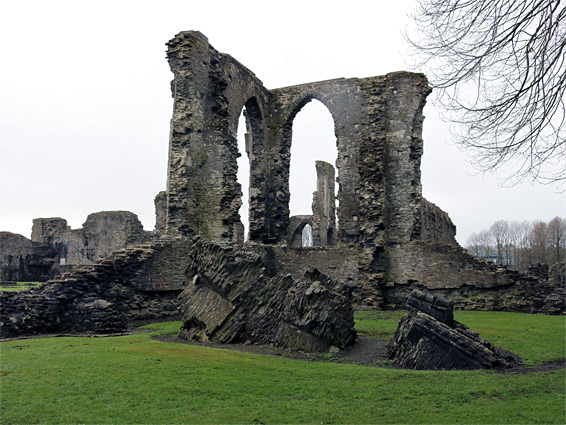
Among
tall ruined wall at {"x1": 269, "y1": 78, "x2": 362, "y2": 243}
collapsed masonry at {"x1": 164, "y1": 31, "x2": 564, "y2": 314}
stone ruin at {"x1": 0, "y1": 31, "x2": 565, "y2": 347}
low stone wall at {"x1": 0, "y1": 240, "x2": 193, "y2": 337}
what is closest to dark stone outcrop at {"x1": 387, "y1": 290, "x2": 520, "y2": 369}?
stone ruin at {"x1": 0, "y1": 31, "x2": 565, "y2": 347}

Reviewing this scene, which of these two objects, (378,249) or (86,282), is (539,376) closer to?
(86,282)

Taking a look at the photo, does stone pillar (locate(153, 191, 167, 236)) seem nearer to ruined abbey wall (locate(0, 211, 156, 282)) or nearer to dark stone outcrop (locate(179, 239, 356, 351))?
ruined abbey wall (locate(0, 211, 156, 282))

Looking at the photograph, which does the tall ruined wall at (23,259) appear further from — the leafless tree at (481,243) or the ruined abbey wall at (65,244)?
the leafless tree at (481,243)

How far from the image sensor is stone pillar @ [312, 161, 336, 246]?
34031 mm

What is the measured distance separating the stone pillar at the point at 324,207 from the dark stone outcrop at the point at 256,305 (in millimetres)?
21638

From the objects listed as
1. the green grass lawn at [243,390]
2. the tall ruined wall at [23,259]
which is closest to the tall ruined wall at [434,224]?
the green grass lawn at [243,390]

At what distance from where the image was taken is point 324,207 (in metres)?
34.5

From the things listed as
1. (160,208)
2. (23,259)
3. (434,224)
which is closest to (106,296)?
(160,208)

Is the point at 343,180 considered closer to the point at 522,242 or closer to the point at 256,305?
the point at 256,305

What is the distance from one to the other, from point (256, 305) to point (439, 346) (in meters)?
4.26

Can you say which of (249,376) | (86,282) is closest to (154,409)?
(249,376)

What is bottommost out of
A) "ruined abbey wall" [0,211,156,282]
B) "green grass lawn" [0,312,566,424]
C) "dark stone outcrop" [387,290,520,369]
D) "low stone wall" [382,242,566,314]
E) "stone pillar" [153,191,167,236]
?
"green grass lawn" [0,312,566,424]

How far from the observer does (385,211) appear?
19953mm

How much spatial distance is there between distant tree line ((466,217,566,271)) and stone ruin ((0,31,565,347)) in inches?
1480
